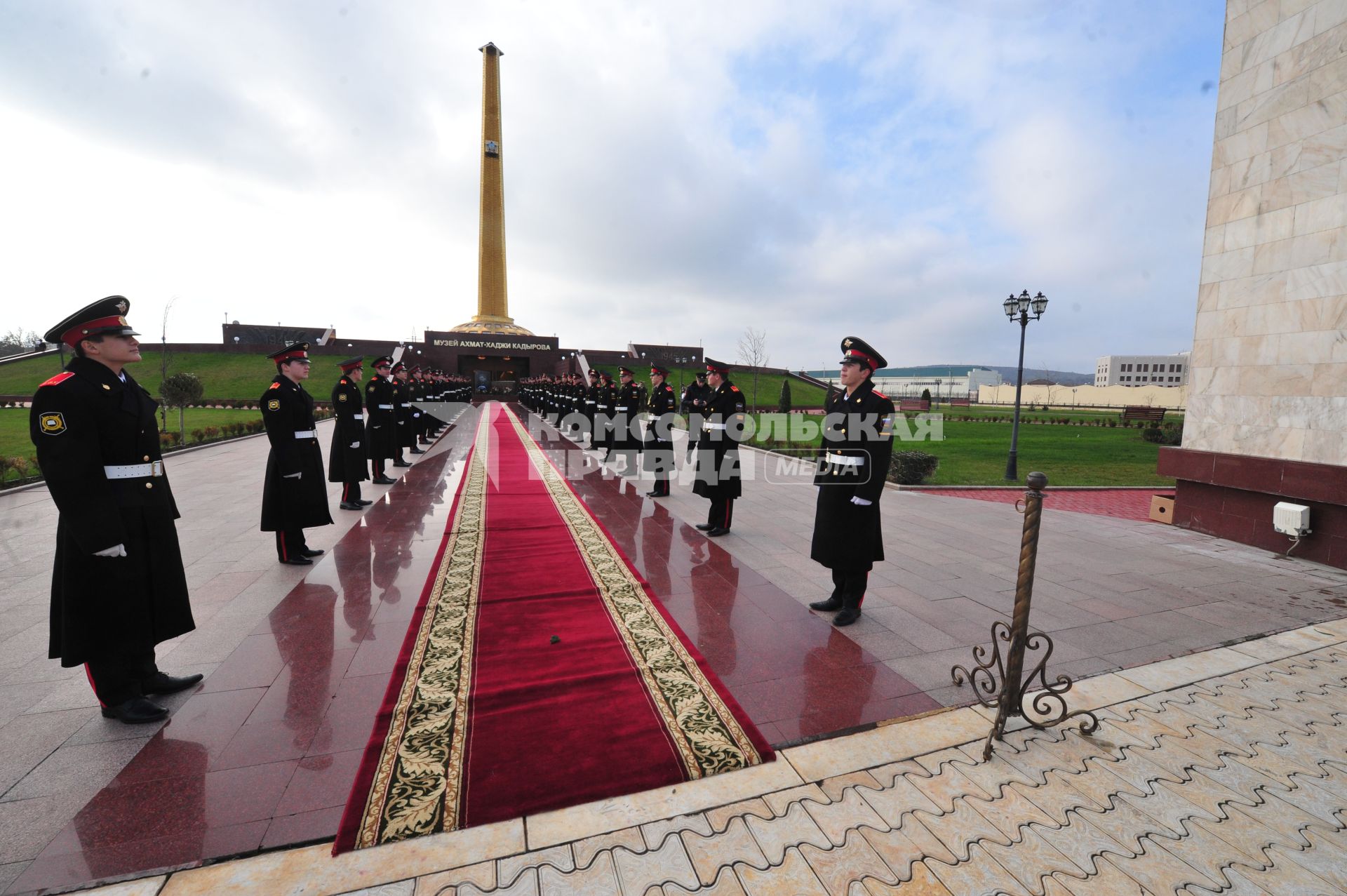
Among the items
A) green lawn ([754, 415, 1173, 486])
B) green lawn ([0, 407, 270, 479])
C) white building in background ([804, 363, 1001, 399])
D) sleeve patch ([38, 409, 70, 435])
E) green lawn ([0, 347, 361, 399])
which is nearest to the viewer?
sleeve patch ([38, 409, 70, 435])

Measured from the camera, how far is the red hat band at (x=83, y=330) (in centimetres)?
279

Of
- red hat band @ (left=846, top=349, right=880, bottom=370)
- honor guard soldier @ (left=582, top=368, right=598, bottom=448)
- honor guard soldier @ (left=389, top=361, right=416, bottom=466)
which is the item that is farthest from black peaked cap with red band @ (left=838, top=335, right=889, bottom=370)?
honor guard soldier @ (left=582, top=368, right=598, bottom=448)

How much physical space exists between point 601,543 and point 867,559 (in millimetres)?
3025

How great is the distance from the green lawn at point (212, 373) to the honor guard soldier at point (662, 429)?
33.9 meters

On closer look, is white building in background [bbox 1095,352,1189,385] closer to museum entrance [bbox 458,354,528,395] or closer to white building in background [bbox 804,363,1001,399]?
white building in background [bbox 804,363,1001,399]

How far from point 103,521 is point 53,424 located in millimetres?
509

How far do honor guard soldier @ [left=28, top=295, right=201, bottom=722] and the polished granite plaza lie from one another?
322 mm

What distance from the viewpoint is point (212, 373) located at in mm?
38812

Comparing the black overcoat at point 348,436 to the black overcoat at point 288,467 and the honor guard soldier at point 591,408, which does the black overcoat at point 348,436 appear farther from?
the honor guard soldier at point 591,408

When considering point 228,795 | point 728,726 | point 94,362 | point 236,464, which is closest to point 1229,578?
point 728,726

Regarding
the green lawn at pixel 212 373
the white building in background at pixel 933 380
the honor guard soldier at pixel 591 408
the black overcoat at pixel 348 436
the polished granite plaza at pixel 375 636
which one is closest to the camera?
the polished granite plaza at pixel 375 636

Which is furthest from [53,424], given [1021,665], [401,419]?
[401,419]

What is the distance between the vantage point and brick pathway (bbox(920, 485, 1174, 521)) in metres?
8.57

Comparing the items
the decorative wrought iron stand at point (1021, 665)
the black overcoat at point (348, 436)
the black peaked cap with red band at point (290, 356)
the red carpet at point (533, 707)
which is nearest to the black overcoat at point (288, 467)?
→ the black peaked cap with red band at point (290, 356)
